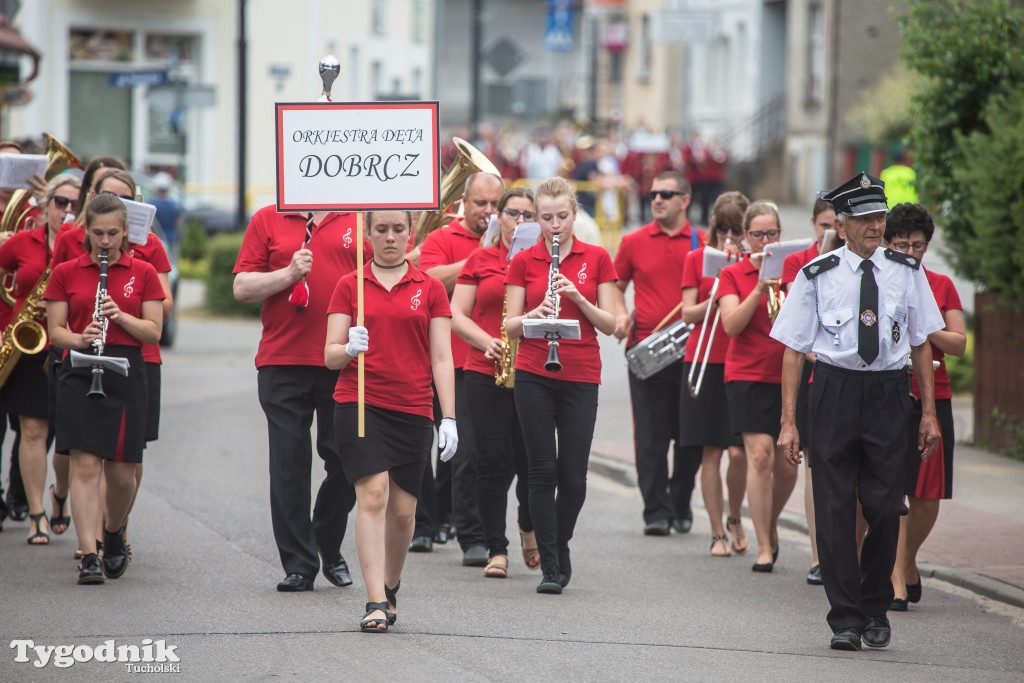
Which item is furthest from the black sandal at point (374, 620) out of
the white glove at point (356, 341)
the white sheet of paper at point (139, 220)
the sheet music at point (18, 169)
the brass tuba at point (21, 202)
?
the sheet music at point (18, 169)

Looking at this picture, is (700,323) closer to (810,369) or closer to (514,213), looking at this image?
(810,369)

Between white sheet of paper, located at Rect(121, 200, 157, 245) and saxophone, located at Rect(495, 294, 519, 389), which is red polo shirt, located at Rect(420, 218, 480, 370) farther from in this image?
white sheet of paper, located at Rect(121, 200, 157, 245)

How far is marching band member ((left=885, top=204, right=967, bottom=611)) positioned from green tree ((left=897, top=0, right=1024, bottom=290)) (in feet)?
14.4

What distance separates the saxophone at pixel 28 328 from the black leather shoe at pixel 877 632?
4606 millimetres

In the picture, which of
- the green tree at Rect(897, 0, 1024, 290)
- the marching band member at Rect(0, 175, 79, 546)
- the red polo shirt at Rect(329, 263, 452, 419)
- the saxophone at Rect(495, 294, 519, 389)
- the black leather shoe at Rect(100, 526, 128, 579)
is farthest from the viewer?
the green tree at Rect(897, 0, 1024, 290)

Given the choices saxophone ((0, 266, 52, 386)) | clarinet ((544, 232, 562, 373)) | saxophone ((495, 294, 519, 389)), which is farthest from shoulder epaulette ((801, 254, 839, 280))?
saxophone ((0, 266, 52, 386))

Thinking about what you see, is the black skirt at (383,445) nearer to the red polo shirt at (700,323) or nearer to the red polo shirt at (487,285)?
the red polo shirt at (487,285)

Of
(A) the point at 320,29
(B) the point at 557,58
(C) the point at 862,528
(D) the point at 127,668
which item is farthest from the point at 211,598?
(B) the point at 557,58

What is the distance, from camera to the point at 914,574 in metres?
7.92

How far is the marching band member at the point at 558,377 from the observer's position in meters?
7.94

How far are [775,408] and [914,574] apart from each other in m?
1.25

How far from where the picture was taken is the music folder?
7.70 m

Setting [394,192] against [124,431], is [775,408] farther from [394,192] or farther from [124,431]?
[124,431]

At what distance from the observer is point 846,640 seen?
6867 mm
